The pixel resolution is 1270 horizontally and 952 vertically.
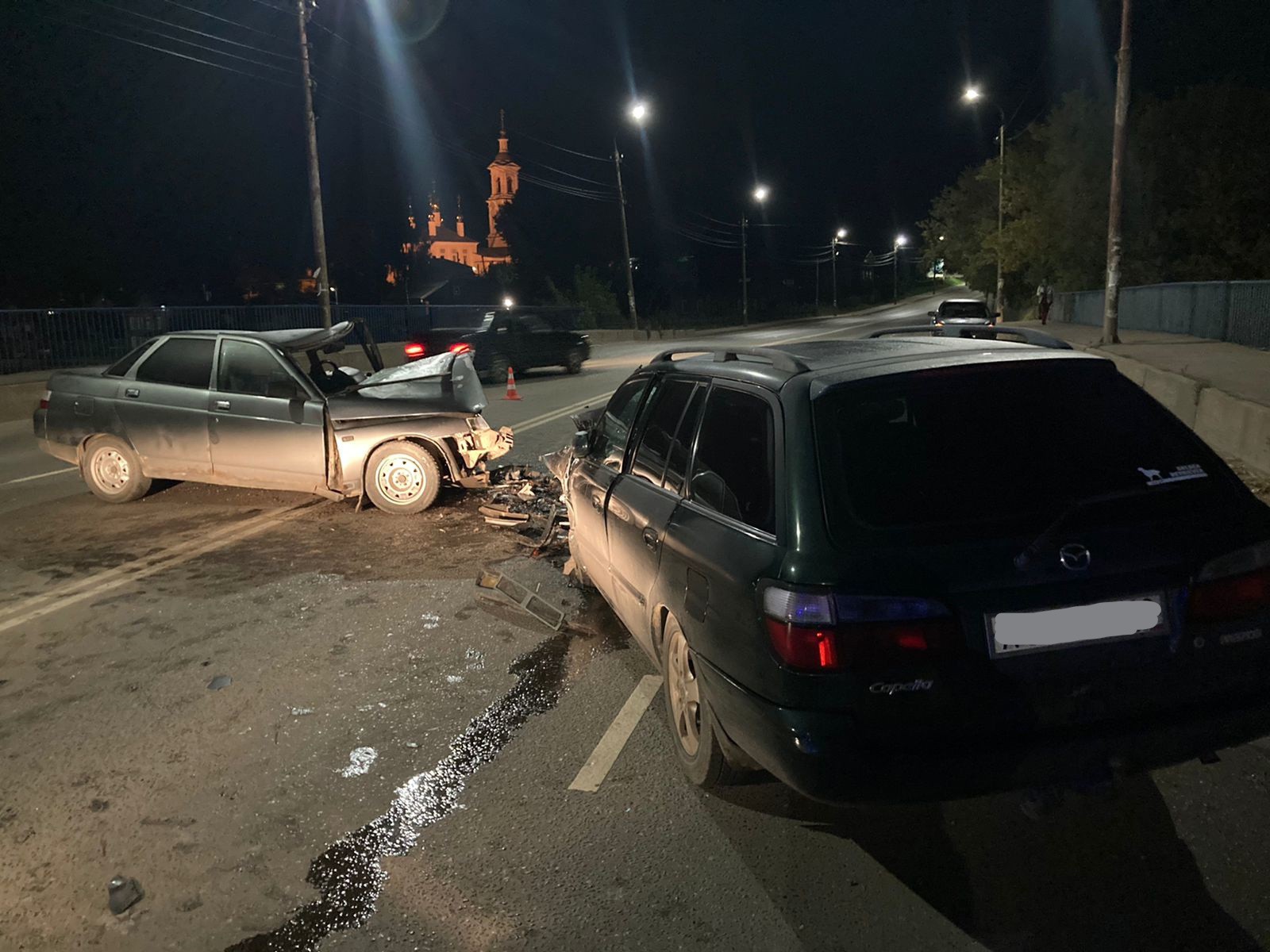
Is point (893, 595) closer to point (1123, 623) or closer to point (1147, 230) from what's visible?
point (1123, 623)

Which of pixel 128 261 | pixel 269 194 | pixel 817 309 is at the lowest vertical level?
pixel 817 309

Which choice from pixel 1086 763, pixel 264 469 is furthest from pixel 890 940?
pixel 264 469

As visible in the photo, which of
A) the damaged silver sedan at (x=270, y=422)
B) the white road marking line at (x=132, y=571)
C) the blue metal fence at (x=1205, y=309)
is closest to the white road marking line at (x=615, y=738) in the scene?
the white road marking line at (x=132, y=571)

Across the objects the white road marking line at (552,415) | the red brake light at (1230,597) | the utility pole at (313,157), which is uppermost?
the utility pole at (313,157)

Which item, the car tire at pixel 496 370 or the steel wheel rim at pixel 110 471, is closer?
the steel wheel rim at pixel 110 471

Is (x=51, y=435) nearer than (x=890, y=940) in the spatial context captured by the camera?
No

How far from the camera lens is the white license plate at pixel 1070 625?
2900 mm

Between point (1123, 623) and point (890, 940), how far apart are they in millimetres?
1152

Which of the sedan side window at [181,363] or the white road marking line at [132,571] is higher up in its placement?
the sedan side window at [181,363]

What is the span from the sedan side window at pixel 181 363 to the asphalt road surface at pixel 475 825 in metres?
3.45

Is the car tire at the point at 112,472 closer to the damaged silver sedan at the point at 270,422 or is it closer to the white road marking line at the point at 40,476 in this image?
the damaged silver sedan at the point at 270,422

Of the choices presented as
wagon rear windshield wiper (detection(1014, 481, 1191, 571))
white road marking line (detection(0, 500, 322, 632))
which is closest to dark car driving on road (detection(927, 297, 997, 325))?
white road marking line (detection(0, 500, 322, 632))

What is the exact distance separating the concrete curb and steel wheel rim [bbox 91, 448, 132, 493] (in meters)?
8.71

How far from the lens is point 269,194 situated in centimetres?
5625
